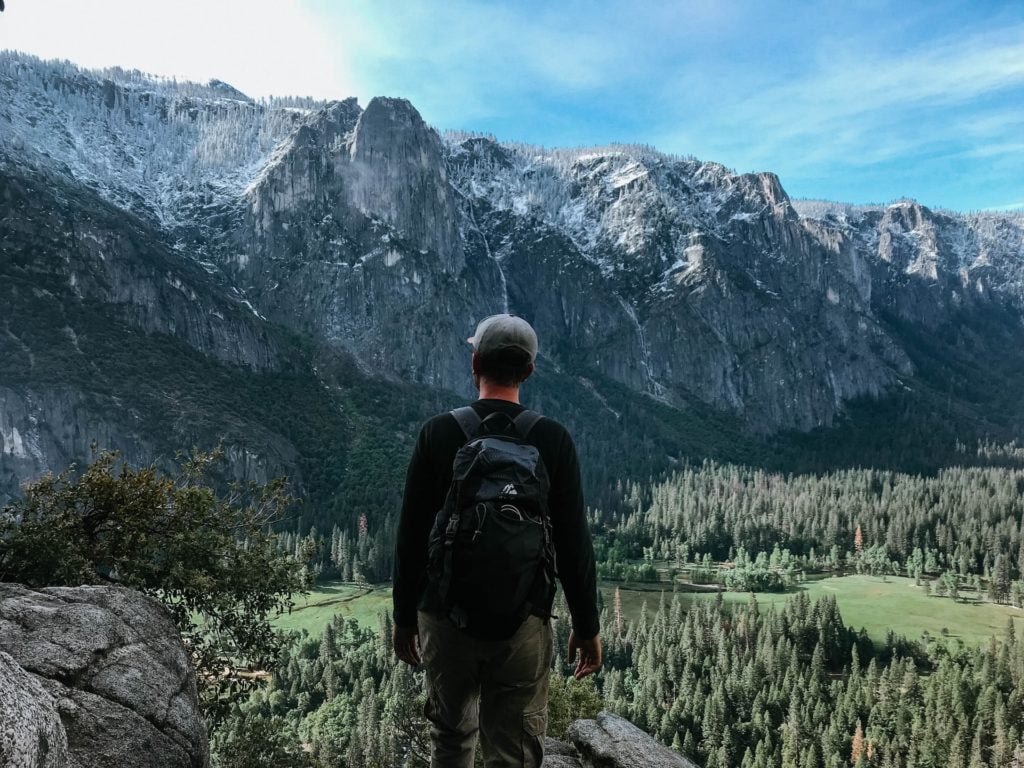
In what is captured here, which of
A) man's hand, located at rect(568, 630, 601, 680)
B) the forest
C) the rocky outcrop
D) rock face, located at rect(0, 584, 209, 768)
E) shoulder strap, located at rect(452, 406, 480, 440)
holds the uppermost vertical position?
shoulder strap, located at rect(452, 406, 480, 440)

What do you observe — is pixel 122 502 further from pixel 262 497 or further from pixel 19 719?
→ pixel 19 719

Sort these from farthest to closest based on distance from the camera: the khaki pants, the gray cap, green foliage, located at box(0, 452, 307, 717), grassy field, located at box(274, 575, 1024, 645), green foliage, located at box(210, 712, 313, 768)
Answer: grassy field, located at box(274, 575, 1024, 645)
green foliage, located at box(210, 712, 313, 768)
green foliage, located at box(0, 452, 307, 717)
the gray cap
the khaki pants

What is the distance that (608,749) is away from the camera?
13.9 metres

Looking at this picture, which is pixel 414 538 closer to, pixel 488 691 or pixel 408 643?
pixel 408 643

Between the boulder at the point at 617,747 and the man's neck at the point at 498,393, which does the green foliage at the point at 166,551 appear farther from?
the man's neck at the point at 498,393

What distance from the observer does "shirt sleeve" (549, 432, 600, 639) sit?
567 centimetres

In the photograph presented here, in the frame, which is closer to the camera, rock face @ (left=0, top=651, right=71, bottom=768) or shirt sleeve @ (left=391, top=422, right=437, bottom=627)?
rock face @ (left=0, top=651, right=71, bottom=768)

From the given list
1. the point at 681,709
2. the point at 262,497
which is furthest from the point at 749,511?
the point at 262,497

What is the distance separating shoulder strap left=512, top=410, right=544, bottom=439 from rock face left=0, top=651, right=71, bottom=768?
398cm

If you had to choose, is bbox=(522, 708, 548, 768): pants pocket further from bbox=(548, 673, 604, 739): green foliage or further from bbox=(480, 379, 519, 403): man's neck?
bbox=(548, 673, 604, 739): green foliage

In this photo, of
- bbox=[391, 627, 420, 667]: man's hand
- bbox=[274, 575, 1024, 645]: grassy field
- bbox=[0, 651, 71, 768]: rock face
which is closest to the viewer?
bbox=[0, 651, 71, 768]: rock face

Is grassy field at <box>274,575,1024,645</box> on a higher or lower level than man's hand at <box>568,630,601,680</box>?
lower

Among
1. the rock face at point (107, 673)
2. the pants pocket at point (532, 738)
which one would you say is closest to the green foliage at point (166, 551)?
the rock face at point (107, 673)

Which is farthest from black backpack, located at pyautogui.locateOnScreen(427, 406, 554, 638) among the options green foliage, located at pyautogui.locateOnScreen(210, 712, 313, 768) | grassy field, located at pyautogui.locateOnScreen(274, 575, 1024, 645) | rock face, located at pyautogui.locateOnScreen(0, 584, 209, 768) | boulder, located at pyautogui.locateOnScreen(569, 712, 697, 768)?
grassy field, located at pyautogui.locateOnScreen(274, 575, 1024, 645)
